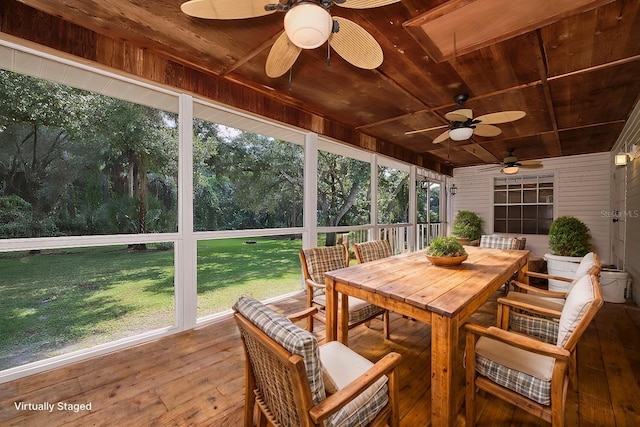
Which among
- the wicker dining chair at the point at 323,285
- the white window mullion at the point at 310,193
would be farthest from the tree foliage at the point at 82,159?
the white window mullion at the point at 310,193

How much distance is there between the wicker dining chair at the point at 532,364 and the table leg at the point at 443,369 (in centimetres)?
19

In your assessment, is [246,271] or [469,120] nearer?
[469,120]

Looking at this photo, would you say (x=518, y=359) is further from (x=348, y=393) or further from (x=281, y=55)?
(x=281, y=55)

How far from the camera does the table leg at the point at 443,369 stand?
1.42 meters

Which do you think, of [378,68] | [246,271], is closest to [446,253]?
[378,68]

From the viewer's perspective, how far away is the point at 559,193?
630 cm

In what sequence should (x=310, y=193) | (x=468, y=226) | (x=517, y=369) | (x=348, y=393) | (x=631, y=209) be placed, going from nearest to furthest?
(x=348, y=393) → (x=517, y=369) → (x=631, y=209) → (x=310, y=193) → (x=468, y=226)

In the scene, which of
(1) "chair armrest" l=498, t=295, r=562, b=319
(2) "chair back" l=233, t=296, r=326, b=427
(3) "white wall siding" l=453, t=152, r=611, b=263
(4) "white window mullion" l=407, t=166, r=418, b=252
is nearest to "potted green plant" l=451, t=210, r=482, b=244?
(3) "white wall siding" l=453, t=152, r=611, b=263

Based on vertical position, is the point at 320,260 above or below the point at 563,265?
above

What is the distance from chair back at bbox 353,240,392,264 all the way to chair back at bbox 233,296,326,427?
1.88m

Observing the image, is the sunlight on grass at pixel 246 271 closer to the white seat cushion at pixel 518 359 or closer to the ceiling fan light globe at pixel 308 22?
the ceiling fan light globe at pixel 308 22

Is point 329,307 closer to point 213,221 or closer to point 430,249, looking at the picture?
point 430,249

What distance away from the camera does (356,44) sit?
1.81 m

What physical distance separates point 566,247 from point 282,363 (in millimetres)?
6028
